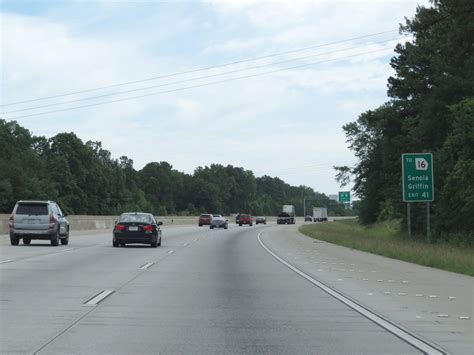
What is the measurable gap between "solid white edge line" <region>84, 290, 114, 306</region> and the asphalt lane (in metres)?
0.11

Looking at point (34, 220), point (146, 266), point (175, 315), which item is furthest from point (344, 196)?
point (175, 315)

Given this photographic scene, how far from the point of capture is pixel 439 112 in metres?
41.3

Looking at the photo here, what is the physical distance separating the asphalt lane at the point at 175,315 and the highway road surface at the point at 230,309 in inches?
0.7

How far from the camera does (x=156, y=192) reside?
628 feet

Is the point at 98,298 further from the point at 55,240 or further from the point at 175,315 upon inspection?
the point at 55,240

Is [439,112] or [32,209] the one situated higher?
[439,112]

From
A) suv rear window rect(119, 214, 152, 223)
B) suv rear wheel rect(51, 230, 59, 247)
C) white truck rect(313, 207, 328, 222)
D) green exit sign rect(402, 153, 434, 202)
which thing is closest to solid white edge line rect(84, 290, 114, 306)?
suv rear window rect(119, 214, 152, 223)

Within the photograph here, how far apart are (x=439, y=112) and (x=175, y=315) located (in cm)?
3401

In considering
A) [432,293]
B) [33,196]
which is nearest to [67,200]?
[33,196]

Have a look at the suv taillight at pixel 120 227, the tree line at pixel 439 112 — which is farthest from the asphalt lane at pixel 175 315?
the tree line at pixel 439 112

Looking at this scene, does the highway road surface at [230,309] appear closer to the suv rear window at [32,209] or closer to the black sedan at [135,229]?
the suv rear window at [32,209]

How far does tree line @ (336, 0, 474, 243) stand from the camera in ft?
113

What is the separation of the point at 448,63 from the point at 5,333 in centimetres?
3678

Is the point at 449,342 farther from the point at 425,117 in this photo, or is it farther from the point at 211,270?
the point at 425,117
